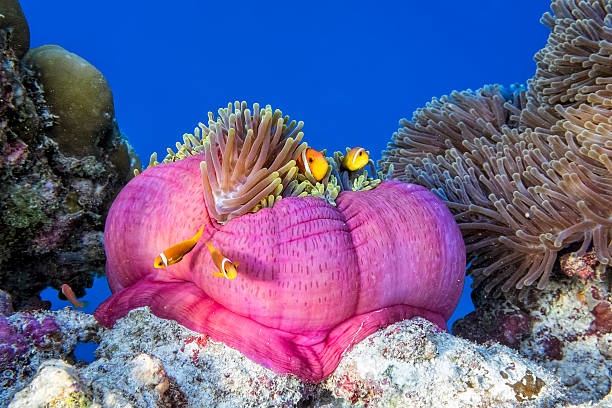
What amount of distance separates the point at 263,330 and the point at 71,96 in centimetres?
173

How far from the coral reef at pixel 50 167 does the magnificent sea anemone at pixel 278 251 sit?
67cm

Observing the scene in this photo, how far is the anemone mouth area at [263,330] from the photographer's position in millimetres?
1407

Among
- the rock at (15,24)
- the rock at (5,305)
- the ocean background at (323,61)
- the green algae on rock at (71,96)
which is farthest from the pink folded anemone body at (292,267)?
the ocean background at (323,61)

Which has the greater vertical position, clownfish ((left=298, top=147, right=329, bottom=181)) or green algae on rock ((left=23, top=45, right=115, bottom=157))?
green algae on rock ((left=23, top=45, right=115, bottom=157))

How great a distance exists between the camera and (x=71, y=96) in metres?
2.28

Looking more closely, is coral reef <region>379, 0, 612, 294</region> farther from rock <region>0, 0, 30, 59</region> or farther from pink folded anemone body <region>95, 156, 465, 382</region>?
rock <region>0, 0, 30, 59</region>

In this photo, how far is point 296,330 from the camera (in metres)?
1.47

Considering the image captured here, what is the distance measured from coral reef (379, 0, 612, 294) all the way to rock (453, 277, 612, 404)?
14cm

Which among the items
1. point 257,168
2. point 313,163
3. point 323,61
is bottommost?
point 257,168

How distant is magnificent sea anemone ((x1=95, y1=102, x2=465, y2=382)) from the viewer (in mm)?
1423

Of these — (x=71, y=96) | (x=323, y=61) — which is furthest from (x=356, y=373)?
(x=323, y=61)

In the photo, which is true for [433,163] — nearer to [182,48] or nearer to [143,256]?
[143,256]

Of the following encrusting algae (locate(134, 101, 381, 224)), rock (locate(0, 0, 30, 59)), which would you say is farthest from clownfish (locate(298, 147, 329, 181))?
rock (locate(0, 0, 30, 59))

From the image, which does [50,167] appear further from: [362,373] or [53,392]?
[362,373]
